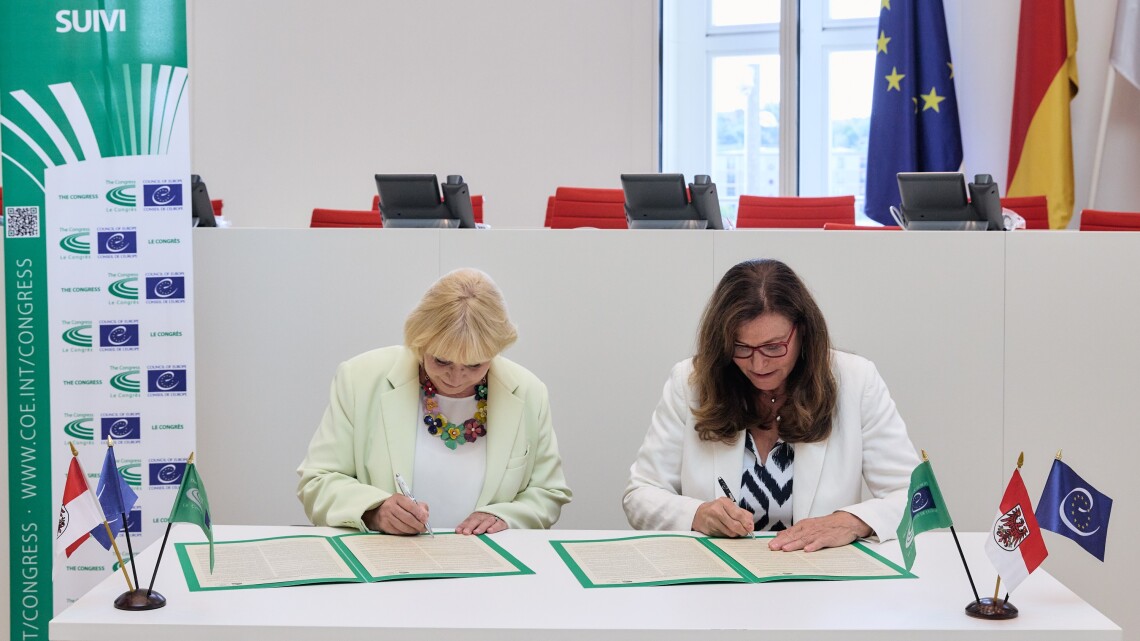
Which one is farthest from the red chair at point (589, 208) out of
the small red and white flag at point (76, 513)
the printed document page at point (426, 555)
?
the small red and white flag at point (76, 513)

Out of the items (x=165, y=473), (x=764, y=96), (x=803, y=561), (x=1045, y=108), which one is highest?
(x=764, y=96)

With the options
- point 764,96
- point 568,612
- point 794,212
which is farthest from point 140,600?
point 764,96

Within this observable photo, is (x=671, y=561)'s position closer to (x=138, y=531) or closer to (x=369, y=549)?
(x=369, y=549)

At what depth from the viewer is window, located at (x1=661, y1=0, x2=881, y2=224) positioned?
8289 millimetres

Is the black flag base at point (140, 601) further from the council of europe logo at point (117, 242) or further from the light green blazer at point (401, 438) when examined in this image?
the council of europe logo at point (117, 242)

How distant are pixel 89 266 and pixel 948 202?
3177mm

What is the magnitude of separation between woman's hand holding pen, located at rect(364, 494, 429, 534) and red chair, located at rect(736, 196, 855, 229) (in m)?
3.47

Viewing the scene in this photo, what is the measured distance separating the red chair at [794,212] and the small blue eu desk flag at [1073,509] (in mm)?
3643

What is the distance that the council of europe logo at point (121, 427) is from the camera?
3.69 metres

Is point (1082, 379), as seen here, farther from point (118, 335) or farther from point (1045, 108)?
point (1045, 108)

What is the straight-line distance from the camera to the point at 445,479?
282 centimetres

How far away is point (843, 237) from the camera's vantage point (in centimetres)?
394

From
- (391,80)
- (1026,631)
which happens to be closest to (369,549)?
(1026,631)

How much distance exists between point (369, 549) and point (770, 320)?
3.51 feet
